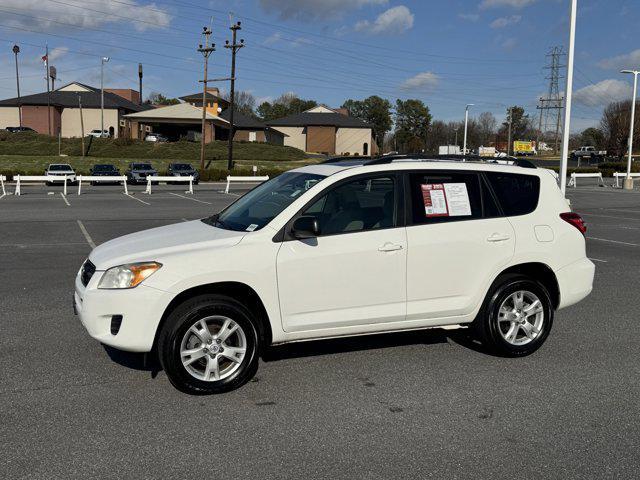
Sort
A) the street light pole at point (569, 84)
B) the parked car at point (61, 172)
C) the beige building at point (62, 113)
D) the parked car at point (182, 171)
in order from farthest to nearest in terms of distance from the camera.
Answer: the beige building at point (62, 113)
the parked car at point (182, 171)
the parked car at point (61, 172)
the street light pole at point (569, 84)

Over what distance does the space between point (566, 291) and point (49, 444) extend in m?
4.68

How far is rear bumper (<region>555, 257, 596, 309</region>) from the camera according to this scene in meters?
6.20

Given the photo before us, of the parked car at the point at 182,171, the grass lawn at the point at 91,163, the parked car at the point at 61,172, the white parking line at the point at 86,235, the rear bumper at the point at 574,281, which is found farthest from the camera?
the grass lawn at the point at 91,163

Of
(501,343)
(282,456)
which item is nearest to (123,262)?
(282,456)

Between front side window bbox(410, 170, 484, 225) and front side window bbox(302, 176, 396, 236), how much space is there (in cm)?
24

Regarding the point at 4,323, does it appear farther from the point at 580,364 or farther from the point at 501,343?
the point at 580,364

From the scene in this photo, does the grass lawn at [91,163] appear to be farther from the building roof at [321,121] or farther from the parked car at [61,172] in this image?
the building roof at [321,121]

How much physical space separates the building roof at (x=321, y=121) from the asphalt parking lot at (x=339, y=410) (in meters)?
Answer: 90.0

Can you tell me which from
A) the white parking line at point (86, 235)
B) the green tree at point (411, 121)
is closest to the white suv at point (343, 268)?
the white parking line at point (86, 235)

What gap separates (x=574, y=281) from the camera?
246 inches

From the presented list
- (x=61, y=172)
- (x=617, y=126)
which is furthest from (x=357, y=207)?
(x=617, y=126)

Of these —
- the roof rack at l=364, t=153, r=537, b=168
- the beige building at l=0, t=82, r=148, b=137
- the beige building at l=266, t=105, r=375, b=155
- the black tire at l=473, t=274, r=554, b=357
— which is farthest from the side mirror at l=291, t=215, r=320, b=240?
the beige building at l=266, t=105, r=375, b=155

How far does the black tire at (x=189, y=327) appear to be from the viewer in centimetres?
487

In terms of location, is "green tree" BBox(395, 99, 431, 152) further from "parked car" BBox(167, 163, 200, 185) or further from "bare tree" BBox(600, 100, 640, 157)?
"parked car" BBox(167, 163, 200, 185)
